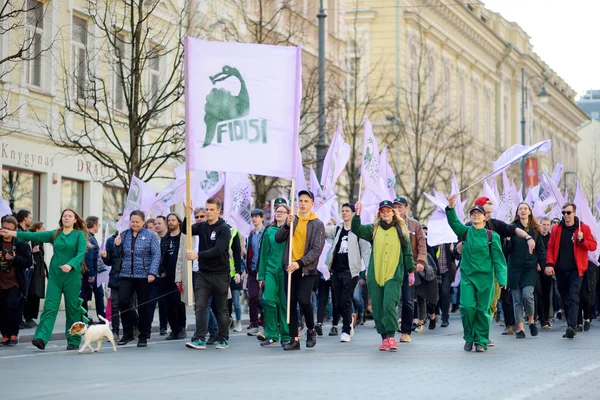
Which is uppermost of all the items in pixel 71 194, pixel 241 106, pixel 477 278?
pixel 241 106

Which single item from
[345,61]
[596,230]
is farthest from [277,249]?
[345,61]

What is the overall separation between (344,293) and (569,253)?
3425 millimetres

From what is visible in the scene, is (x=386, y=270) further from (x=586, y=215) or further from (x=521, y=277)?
(x=586, y=215)

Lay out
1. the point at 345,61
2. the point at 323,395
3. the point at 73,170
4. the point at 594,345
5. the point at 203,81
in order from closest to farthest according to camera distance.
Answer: the point at 323,395 → the point at 203,81 → the point at 594,345 → the point at 73,170 → the point at 345,61

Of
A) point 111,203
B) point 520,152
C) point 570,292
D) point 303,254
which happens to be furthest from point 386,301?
point 111,203

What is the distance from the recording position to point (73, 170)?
1097 inches

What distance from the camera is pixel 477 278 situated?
15.2 metres

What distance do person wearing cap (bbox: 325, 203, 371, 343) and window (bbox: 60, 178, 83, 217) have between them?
11.2 metres

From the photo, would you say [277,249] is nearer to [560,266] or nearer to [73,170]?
[560,266]

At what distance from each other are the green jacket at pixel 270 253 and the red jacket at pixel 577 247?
4286mm

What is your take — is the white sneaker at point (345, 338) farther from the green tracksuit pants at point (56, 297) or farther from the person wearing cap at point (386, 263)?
the green tracksuit pants at point (56, 297)

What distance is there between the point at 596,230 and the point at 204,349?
882cm

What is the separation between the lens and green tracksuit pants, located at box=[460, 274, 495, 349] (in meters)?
15.0

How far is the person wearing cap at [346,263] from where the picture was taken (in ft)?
57.3
